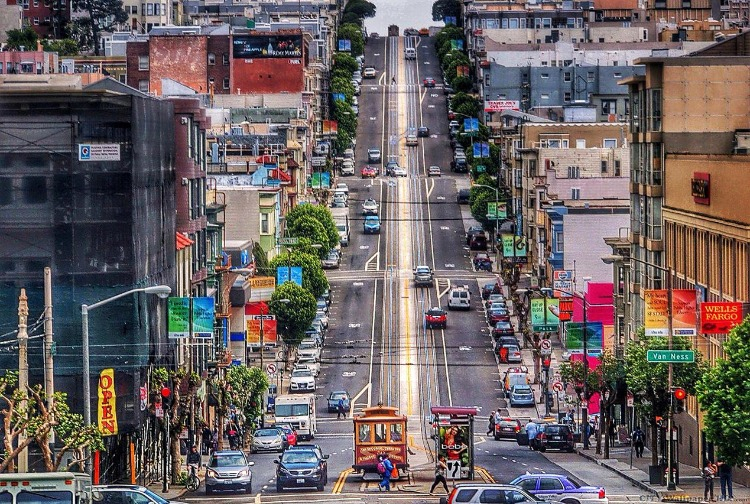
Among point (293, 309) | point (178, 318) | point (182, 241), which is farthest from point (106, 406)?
point (293, 309)

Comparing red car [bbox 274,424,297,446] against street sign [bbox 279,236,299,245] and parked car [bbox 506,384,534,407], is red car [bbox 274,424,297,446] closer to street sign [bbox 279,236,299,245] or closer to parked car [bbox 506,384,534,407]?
parked car [bbox 506,384,534,407]

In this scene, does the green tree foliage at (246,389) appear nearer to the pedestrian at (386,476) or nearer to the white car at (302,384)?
the white car at (302,384)

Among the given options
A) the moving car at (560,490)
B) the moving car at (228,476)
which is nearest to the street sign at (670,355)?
the moving car at (560,490)

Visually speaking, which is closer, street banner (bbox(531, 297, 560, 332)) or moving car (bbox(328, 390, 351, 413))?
street banner (bbox(531, 297, 560, 332))

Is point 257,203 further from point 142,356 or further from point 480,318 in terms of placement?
point 142,356

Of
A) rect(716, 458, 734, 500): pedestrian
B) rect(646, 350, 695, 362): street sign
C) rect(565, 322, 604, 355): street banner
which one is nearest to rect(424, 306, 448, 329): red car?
rect(565, 322, 604, 355): street banner

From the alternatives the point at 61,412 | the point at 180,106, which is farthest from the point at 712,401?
the point at 180,106
